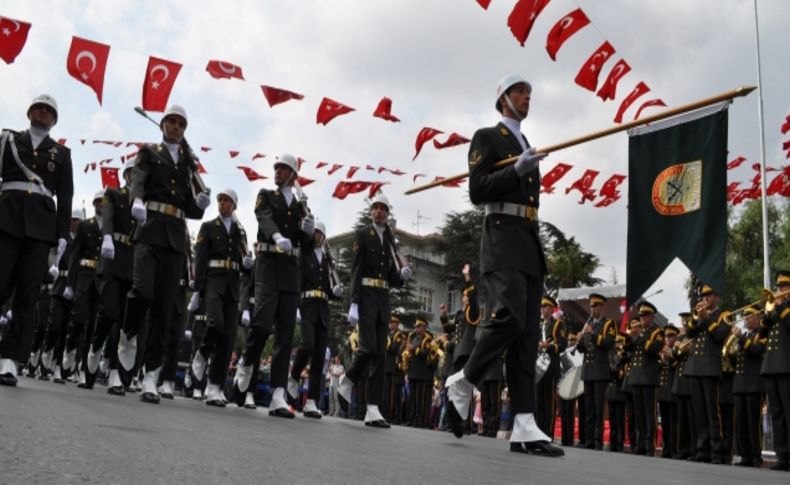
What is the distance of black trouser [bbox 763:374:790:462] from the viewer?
909 cm

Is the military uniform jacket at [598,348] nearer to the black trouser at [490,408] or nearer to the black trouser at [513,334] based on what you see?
the black trouser at [490,408]

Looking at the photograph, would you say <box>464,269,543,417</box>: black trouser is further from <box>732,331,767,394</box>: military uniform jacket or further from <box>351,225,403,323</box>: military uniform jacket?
<box>732,331,767,394</box>: military uniform jacket

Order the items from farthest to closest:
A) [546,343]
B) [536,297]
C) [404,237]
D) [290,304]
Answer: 1. [404,237]
2. [546,343]
3. [290,304]
4. [536,297]

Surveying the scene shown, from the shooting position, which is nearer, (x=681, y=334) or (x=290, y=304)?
(x=290, y=304)

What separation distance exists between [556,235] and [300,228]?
142ft

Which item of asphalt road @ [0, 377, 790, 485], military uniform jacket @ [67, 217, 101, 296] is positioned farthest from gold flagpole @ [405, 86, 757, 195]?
military uniform jacket @ [67, 217, 101, 296]

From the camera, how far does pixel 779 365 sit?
921cm

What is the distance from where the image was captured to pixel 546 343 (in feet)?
43.3

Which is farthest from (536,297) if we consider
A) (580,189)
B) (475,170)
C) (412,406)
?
(580,189)

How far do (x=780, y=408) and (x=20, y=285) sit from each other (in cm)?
795

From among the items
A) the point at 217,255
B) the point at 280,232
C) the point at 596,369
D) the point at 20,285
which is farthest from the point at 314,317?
the point at 596,369

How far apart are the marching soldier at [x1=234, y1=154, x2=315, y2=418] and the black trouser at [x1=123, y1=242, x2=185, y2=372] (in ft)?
2.82

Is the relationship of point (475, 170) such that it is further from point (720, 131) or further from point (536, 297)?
point (720, 131)

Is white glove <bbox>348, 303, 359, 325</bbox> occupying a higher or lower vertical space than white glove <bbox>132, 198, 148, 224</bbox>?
lower
